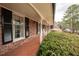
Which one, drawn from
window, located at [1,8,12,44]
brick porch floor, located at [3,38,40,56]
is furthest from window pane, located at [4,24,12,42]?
brick porch floor, located at [3,38,40,56]

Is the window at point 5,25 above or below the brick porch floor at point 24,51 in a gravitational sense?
above

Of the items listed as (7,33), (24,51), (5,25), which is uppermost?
(5,25)

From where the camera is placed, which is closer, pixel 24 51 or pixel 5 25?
pixel 5 25

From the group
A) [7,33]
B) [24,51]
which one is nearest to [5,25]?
[7,33]

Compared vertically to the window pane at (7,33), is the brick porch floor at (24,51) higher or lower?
lower

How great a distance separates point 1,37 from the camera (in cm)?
258

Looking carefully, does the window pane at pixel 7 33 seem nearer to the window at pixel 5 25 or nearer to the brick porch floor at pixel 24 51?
the window at pixel 5 25

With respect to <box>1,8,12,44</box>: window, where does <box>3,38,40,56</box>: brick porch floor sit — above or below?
below

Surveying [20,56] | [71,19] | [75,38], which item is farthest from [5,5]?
[75,38]

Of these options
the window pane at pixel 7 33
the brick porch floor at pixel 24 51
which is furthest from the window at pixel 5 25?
the brick porch floor at pixel 24 51

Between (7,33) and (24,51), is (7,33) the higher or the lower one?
the higher one

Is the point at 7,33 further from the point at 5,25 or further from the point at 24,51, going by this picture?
the point at 24,51

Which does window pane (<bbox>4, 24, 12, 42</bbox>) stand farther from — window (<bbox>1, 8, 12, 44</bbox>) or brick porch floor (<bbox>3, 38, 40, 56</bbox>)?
brick porch floor (<bbox>3, 38, 40, 56</bbox>)

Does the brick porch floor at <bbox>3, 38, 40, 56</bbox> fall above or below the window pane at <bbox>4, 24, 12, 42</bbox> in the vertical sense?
below
